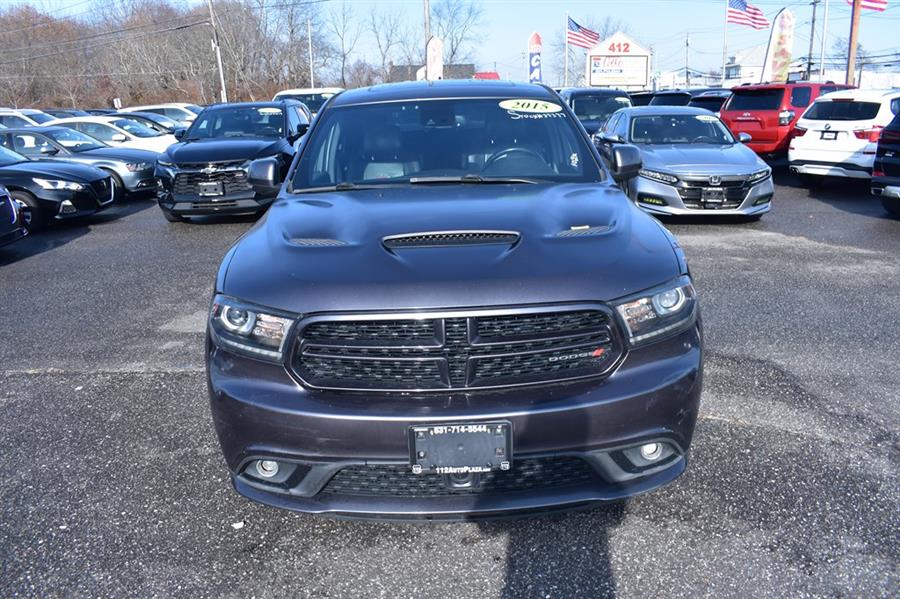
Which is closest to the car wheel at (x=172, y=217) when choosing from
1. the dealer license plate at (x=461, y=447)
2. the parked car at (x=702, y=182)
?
the parked car at (x=702, y=182)

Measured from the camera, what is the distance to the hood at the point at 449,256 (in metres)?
2.48

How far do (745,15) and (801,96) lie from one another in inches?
706

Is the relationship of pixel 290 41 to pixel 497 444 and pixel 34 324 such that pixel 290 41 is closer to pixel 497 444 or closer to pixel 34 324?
pixel 34 324

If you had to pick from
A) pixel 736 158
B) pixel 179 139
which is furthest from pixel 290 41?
pixel 736 158

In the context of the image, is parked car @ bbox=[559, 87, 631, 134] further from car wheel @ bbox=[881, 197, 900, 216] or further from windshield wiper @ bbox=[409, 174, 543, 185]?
windshield wiper @ bbox=[409, 174, 543, 185]

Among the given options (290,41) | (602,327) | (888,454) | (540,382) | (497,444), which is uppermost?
(290,41)

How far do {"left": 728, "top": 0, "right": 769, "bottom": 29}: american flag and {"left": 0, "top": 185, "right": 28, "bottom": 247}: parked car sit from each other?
30.5 metres

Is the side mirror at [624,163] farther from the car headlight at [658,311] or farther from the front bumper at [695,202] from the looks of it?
the front bumper at [695,202]

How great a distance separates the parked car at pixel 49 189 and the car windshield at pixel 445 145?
7864mm

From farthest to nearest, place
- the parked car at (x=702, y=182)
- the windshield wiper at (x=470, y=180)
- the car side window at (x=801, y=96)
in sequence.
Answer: the car side window at (x=801, y=96)
the parked car at (x=702, y=182)
the windshield wiper at (x=470, y=180)

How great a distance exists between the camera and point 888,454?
3.44 meters

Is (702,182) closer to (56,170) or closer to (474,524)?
(474,524)

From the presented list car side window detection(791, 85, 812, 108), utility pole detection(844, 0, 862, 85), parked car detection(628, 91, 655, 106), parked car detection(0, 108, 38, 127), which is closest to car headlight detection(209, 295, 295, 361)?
car side window detection(791, 85, 812, 108)

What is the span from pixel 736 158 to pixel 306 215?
7938 mm
